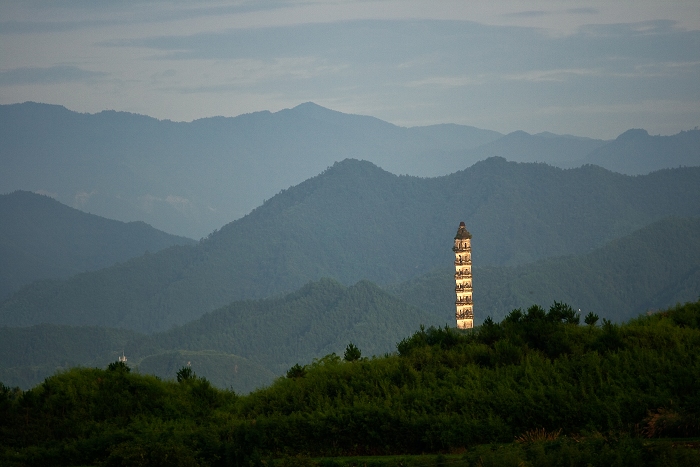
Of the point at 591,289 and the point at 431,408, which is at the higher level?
the point at 591,289

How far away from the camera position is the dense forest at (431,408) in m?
26.7

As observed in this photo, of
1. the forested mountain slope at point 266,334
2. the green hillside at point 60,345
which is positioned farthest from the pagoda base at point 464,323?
the green hillside at point 60,345

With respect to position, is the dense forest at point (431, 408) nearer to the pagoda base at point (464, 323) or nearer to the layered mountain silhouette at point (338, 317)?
the pagoda base at point (464, 323)

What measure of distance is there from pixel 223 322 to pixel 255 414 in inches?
6155

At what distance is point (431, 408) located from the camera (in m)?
30.2

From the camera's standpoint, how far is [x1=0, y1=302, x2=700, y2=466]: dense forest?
87.6 feet

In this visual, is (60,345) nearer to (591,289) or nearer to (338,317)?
(338,317)

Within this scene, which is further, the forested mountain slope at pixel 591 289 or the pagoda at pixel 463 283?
the forested mountain slope at pixel 591 289

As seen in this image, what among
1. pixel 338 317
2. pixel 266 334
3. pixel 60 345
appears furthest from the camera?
pixel 266 334

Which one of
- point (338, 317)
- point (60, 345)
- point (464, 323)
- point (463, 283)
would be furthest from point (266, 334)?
point (463, 283)

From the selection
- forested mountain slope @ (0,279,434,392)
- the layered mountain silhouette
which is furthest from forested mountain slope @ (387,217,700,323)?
forested mountain slope @ (0,279,434,392)

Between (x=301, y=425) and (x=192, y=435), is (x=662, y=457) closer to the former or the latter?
(x=301, y=425)

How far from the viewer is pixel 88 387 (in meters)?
35.8

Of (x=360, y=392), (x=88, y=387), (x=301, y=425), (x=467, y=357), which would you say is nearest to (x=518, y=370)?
(x=467, y=357)
